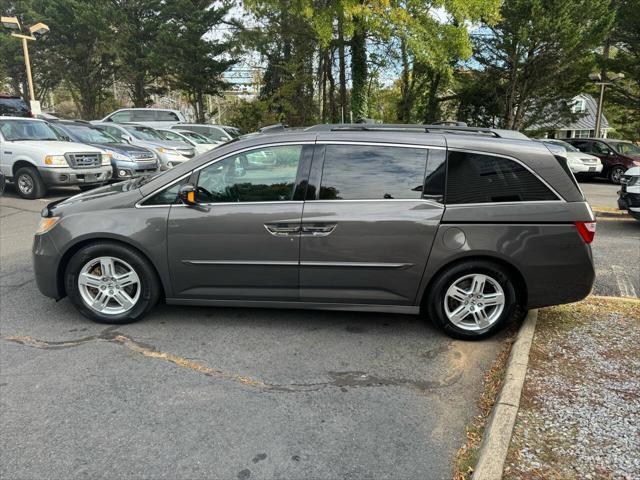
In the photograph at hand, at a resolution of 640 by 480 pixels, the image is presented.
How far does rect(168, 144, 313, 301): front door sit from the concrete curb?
5.66 ft

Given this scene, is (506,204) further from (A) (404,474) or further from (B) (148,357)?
(B) (148,357)

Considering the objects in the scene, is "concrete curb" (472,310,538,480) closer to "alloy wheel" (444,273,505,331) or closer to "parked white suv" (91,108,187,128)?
"alloy wheel" (444,273,505,331)

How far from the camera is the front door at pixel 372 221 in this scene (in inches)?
149

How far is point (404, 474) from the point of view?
8.13 ft

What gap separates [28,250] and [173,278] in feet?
12.1

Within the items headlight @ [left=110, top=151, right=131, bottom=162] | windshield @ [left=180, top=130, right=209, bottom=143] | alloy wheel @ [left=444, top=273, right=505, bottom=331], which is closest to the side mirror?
alloy wheel @ [left=444, top=273, right=505, bottom=331]

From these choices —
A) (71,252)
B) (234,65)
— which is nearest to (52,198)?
(71,252)

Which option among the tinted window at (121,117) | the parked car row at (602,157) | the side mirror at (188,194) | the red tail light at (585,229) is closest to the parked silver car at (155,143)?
the tinted window at (121,117)

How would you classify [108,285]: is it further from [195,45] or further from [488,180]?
[195,45]

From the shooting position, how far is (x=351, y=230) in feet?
12.4

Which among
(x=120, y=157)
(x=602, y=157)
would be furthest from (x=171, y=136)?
(x=602, y=157)

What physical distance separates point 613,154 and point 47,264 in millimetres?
19464

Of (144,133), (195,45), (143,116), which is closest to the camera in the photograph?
(144,133)

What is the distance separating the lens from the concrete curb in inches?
95.3
